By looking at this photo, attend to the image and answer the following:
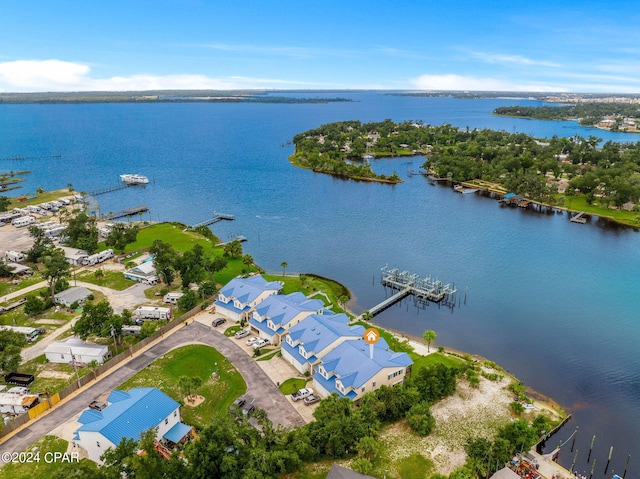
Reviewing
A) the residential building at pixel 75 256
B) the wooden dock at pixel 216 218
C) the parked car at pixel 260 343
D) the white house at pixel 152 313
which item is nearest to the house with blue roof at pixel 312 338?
the parked car at pixel 260 343

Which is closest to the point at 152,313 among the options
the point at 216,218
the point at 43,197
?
the point at 216,218

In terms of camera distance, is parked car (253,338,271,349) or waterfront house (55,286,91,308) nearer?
parked car (253,338,271,349)

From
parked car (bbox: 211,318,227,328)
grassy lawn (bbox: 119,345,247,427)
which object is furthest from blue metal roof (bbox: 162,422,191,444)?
parked car (bbox: 211,318,227,328)

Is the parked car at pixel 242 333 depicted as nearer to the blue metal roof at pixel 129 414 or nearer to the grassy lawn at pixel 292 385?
the grassy lawn at pixel 292 385

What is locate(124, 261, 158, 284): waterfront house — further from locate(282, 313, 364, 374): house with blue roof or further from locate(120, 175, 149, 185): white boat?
locate(120, 175, 149, 185): white boat

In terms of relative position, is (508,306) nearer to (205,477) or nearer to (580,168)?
(205,477)

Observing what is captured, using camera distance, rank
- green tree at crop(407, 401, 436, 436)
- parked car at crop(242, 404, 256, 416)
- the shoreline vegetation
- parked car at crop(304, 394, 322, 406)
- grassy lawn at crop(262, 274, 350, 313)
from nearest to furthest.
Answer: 1. green tree at crop(407, 401, 436, 436)
2. parked car at crop(242, 404, 256, 416)
3. parked car at crop(304, 394, 322, 406)
4. grassy lawn at crop(262, 274, 350, 313)
5. the shoreline vegetation
